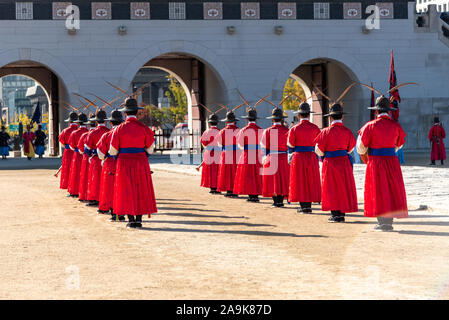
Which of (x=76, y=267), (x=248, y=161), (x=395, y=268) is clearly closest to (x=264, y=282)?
(x=395, y=268)

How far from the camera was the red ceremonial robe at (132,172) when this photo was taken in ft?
41.3

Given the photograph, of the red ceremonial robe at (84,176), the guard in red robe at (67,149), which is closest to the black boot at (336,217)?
the red ceremonial robe at (84,176)

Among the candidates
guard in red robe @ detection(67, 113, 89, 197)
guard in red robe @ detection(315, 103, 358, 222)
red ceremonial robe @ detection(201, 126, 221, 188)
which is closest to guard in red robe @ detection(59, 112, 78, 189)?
guard in red robe @ detection(67, 113, 89, 197)

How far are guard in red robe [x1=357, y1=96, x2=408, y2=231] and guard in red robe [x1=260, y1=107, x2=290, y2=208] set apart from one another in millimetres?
3721

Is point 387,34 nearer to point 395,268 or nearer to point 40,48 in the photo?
point 40,48

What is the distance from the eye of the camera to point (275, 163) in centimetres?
1591

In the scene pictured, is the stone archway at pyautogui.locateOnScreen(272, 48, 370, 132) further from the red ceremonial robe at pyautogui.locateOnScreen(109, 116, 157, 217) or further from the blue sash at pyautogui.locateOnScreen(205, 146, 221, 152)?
the red ceremonial robe at pyautogui.locateOnScreen(109, 116, 157, 217)

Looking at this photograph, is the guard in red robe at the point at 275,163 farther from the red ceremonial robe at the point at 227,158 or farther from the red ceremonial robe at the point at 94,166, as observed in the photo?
the red ceremonial robe at the point at 94,166

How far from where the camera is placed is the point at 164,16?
3456 centimetres

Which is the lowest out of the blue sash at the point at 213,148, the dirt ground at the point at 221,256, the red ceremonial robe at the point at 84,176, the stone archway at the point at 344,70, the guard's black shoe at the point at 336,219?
the dirt ground at the point at 221,256

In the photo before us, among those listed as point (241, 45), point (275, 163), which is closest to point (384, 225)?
point (275, 163)

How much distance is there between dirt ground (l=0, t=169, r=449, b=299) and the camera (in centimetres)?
752

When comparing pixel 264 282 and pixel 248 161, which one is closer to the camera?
pixel 264 282

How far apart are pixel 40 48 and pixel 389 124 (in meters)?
23.8
